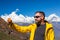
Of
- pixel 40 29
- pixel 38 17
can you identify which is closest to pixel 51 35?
pixel 40 29

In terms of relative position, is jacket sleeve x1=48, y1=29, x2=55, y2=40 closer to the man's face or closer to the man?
the man

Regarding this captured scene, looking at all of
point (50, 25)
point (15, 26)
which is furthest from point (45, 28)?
point (15, 26)

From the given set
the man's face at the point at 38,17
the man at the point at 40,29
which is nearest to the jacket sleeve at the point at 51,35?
the man at the point at 40,29

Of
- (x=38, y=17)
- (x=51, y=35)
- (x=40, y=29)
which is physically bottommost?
(x=51, y=35)

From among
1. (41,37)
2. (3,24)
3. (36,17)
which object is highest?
(3,24)

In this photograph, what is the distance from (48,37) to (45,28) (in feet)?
1.27

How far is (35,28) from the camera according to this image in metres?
11.7

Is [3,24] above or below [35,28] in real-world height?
above

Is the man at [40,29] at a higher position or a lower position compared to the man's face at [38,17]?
lower

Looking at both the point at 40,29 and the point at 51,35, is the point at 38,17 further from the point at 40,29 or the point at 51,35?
the point at 51,35

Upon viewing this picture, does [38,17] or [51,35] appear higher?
[38,17]

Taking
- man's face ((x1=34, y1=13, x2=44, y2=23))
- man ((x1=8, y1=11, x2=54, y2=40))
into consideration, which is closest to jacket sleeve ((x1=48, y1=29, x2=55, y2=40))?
man ((x1=8, y1=11, x2=54, y2=40))

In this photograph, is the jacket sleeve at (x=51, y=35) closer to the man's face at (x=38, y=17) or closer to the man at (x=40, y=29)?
the man at (x=40, y=29)

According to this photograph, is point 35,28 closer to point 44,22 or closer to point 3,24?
point 44,22
